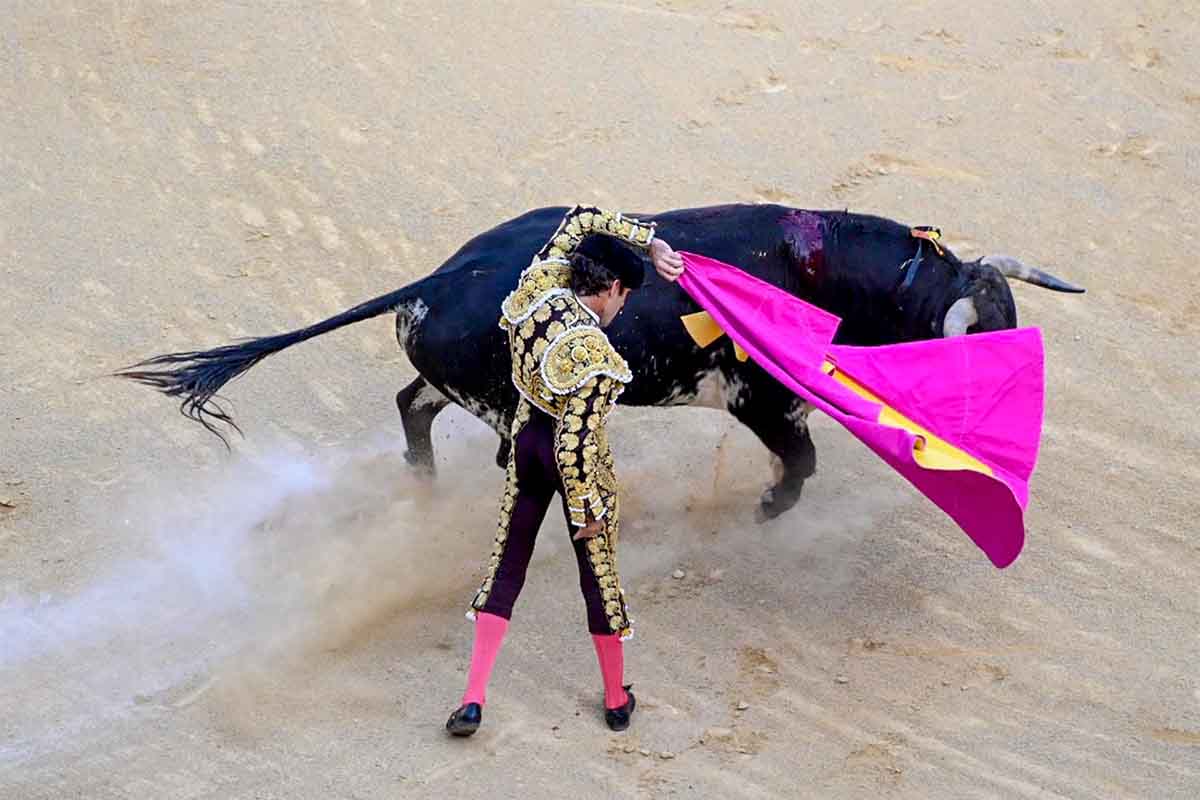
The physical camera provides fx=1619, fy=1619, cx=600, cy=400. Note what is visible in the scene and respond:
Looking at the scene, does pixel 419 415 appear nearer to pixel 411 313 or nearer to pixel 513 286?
pixel 411 313

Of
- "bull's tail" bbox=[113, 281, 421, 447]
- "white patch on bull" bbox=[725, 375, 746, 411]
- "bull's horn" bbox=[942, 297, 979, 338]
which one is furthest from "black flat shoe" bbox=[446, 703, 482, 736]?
"bull's horn" bbox=[942, 297, 979, 338]

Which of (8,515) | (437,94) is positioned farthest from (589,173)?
(8,515)

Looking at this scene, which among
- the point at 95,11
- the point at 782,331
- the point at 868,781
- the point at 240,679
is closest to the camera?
the point at 868,781

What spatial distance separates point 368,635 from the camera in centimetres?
502

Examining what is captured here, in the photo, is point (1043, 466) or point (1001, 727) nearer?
point (1001, 727)

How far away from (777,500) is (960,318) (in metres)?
0.90

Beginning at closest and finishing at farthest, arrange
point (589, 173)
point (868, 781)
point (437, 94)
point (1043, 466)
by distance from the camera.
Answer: point (868, 781)
point (1043, 466)
point (589, 173)
point (437, 94)

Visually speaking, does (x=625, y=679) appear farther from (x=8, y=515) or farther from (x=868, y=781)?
(x=8, y=515)

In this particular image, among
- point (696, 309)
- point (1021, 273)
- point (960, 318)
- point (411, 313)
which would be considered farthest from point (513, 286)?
point (1021, 273)

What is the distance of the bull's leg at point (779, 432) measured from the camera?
5430 mm

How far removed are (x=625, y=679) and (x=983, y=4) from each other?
581 centimetres

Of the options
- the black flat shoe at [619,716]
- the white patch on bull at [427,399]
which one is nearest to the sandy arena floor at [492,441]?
the black flat shoe at [619,716]

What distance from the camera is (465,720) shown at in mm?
4453

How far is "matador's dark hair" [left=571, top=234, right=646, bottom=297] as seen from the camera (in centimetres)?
415
